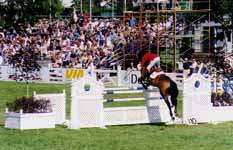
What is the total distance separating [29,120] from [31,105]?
1.18ft

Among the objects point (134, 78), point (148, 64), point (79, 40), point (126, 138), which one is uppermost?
point (79, 40)

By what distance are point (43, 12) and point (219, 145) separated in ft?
41.1

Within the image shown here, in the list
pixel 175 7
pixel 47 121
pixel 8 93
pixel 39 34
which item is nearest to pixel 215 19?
pixel 175 7

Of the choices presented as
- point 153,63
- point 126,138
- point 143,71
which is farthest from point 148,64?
point 126,138

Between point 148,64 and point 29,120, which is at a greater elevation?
point 148,64

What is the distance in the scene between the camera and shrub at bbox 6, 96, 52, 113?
1817cm

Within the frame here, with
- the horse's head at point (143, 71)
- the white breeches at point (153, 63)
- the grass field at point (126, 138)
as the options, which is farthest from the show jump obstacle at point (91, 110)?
the white breeches at point (153, 63)

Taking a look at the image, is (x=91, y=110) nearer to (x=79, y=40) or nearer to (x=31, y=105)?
(x=31, y=105)

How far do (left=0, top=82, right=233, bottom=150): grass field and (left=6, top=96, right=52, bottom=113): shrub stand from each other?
531 mm

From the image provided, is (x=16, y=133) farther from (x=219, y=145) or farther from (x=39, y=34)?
(x=39, y=34)

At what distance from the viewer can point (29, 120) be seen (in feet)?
59.3

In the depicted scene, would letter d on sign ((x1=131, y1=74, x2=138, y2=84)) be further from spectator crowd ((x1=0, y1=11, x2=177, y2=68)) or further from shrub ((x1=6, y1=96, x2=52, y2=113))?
shrub ((x1=6, y1=96, x2=52, y2=113))

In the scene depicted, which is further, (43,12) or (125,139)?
(43,12)

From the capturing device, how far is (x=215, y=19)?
4400 cm
